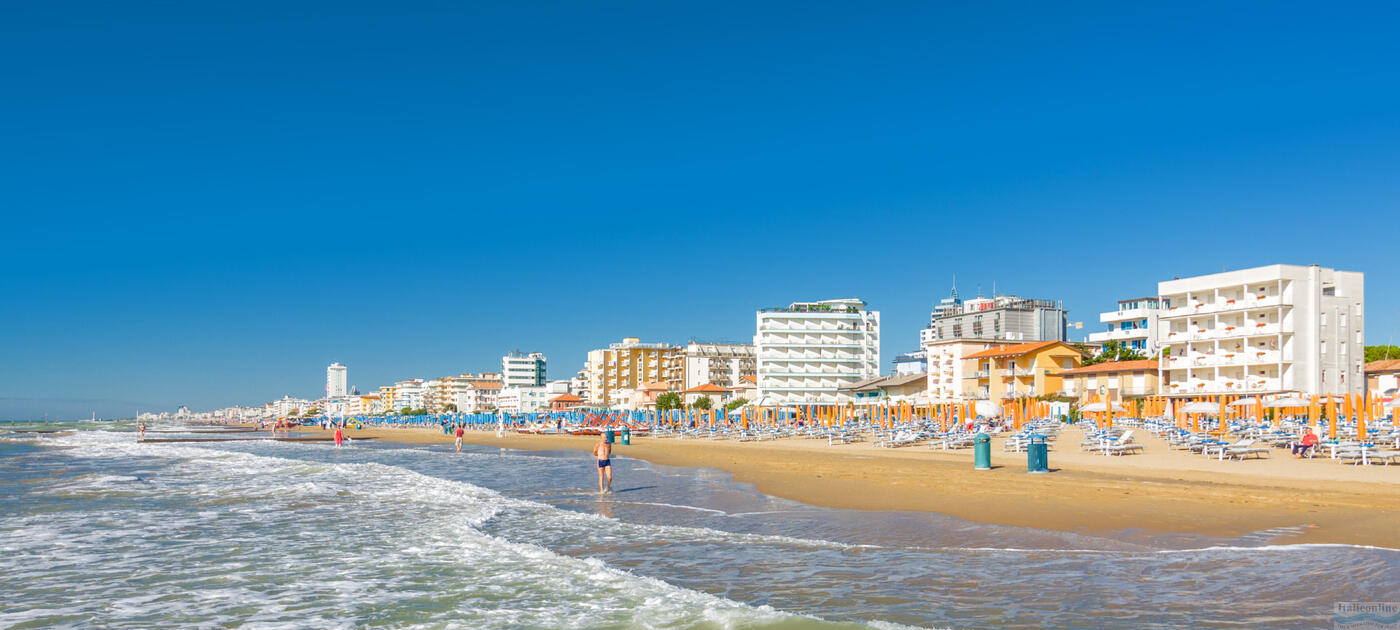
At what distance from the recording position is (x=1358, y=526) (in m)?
11.6

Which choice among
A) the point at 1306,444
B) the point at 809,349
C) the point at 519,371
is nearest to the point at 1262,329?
the point at 1306,444

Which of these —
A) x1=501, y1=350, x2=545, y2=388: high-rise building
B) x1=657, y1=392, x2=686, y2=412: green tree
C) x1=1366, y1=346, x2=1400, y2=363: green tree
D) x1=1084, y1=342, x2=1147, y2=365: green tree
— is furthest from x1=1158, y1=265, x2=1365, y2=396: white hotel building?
x1=501, y1=350, x2=545, y2=388: high-rise building

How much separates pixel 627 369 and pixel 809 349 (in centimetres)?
4746

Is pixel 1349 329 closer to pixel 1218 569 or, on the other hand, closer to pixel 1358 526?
pixel 1358 526

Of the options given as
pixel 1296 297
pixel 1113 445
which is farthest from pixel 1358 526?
pixel 1296 297

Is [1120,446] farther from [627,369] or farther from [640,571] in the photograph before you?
[627,369]

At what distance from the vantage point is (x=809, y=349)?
98812 millimetres

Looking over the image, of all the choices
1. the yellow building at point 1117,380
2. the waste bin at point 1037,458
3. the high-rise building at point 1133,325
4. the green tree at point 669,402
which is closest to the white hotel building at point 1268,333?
the yellow building at point 1117,380

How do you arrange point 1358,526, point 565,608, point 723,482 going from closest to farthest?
point 565,608 < point 1358,526 < point 723,482

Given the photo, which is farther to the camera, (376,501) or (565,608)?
(376,501)

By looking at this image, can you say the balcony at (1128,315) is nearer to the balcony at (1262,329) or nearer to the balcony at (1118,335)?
the balcony at (1118,335)

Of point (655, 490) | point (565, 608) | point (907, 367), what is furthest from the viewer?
point (907, 367)

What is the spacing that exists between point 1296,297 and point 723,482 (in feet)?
153

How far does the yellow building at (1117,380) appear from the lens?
60653 mm
